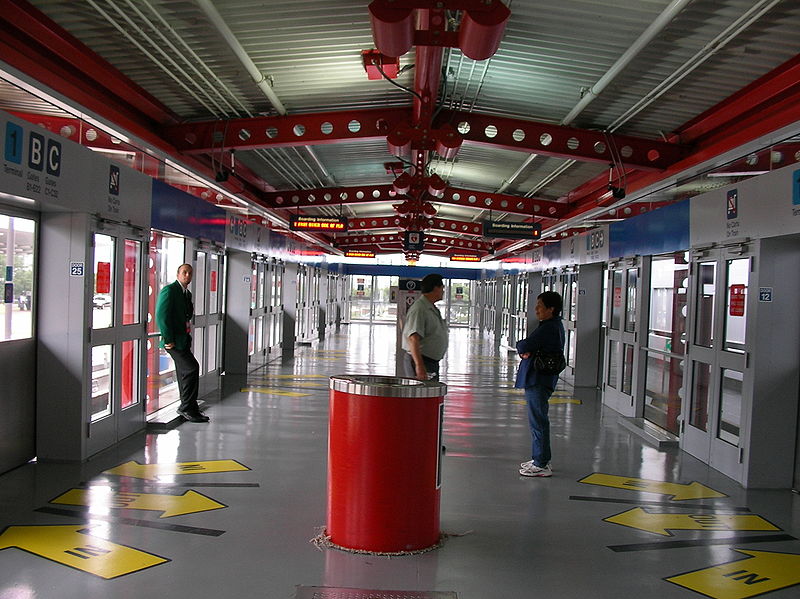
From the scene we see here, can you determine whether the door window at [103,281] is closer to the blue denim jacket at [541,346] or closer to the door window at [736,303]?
the blue denim jacket at [541,346]

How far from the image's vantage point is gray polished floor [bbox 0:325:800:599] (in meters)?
3.44

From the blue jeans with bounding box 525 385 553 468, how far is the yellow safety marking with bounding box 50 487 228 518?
101 inches

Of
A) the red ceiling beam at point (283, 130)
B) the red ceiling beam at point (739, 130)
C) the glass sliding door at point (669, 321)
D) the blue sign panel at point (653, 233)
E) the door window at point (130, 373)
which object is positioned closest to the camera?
the red ceiling beam at point (739, 130)

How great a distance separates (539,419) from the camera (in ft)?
18.5

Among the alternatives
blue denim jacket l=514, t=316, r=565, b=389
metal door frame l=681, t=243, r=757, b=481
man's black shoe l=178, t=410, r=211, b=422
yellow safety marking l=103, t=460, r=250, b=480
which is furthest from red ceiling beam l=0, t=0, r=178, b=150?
metal door frame l=681, t=243, r=757, b=481

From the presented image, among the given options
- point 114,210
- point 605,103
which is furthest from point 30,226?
point 605,103

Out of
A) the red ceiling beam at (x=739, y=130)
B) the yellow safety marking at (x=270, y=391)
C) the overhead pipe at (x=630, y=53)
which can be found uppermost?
the overhead pipe at (x=630, y=53)

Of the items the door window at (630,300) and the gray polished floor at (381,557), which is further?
the door window at (630,300)

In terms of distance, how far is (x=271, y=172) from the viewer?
A: 457 inches

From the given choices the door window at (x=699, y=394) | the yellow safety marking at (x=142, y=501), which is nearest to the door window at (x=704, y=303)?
the door window at (x=699, y=394)

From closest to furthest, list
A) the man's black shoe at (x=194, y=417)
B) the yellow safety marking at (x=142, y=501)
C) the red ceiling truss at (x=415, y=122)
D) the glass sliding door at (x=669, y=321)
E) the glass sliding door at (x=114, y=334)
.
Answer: the yellow safety marking at (x=142, y=501) < the red ceiling truss at (x=415, y=122) < the glass sliding door at (x=114, y=334) < the man's black shoe at (x=194, y=417) < the glass sliding door at (x=669, y=321)

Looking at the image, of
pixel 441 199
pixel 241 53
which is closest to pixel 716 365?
pixel 241 53

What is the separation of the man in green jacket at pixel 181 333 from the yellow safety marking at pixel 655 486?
415 cm

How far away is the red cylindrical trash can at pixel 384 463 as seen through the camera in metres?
3.64
